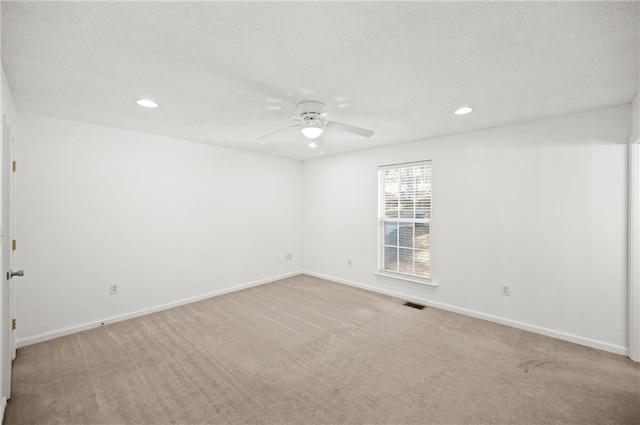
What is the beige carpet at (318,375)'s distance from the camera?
1.93 metres

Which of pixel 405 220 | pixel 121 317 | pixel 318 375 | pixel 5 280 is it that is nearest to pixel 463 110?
pixel 405 220

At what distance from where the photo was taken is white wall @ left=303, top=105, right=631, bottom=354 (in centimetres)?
278

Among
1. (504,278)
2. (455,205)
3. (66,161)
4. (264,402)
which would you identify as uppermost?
(66,161)

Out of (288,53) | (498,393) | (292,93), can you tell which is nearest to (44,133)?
(292,93)

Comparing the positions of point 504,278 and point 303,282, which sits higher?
point 504,278

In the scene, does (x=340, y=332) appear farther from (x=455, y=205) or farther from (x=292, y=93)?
(x=292, y=93)

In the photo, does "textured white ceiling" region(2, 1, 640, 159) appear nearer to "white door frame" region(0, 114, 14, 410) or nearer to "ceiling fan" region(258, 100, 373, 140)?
"ceiling fan" region(258, 100, 373, 140)

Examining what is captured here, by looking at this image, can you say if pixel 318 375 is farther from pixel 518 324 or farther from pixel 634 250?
pixel 634 250

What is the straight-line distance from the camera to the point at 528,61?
73.9 inches

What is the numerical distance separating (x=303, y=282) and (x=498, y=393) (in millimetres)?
3502

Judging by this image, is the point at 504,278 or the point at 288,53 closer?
the point at 288,53

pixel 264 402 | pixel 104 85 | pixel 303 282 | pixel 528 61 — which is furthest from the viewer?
pixel 303 282

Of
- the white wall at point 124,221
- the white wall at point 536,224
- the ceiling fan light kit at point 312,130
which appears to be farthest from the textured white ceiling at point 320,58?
the white wall at point 124,221

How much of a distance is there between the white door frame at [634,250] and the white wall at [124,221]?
4.71 m
